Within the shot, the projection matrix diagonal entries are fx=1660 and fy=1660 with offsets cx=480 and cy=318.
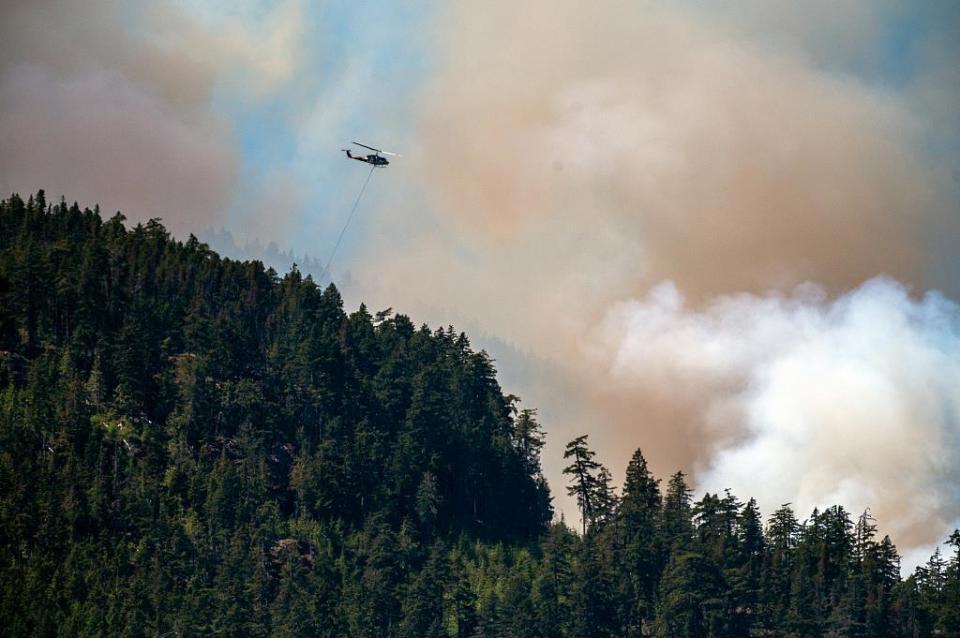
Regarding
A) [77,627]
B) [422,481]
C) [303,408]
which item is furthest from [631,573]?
[77,627]

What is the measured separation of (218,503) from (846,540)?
2683 inches

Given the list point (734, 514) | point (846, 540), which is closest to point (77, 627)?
point (734, 514)

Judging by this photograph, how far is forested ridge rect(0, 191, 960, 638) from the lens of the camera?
163250mm

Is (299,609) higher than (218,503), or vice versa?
(218,503)

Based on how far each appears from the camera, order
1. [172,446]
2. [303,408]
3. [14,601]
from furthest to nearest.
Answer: [303,408] → [172,446] → [14,601]

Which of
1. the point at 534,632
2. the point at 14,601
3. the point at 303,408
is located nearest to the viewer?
the point at 14,601

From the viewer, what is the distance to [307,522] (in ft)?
588

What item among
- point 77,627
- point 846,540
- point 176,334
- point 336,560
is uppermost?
point 176,334

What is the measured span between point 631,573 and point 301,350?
48.1m

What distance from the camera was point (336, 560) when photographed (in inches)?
6826

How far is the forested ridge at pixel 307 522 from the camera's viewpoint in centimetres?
16325

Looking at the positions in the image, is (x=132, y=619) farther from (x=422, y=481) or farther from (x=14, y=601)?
(x=422, y=481)

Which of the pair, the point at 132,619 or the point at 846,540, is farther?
the point at 846,540

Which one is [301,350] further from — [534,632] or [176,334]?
[534,632]
